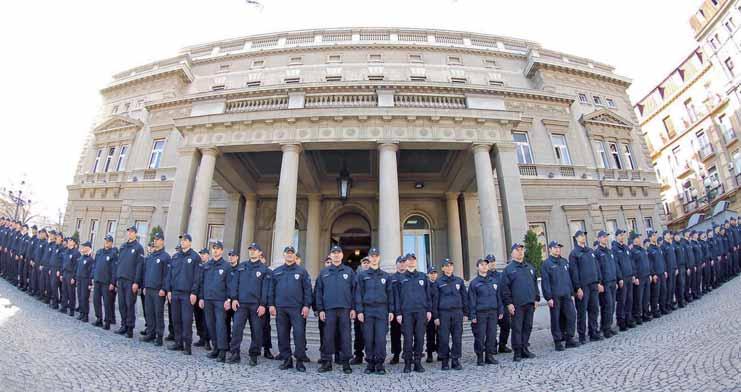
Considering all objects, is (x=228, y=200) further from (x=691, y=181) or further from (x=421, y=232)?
(x=691, y=181)

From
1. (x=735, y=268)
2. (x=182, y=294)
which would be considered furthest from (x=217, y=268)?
(x=735, y=268)

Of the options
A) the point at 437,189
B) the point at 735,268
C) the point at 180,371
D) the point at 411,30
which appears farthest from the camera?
the point at 411,30

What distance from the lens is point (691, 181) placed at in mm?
30766

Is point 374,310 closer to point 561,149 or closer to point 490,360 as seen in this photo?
point 490,360

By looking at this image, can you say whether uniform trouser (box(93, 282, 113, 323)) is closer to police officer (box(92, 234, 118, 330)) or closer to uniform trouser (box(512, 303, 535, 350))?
police officer (box(92, 234, 118, 330))

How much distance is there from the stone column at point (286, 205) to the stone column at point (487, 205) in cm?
613

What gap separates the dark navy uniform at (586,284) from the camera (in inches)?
257

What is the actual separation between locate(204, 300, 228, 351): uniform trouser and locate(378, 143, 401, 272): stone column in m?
5.04

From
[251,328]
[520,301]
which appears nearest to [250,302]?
[251,328]

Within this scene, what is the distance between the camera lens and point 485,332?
5.99 metres

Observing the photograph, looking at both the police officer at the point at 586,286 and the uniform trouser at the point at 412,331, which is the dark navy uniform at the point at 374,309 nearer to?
the uniform trouser at the point at 412,331

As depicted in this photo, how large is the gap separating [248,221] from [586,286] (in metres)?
14.3

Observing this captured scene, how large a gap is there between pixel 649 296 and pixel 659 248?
4.35ft

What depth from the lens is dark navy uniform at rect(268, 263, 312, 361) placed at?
556cm
